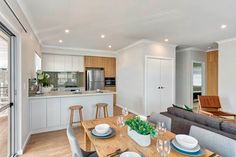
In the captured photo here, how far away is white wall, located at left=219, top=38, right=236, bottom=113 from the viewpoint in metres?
4.16

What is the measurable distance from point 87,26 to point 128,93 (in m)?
3.12

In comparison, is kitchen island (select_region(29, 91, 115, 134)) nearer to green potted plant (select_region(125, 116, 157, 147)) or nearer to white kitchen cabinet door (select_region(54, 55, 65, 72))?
white kitchen cabinet door (select_region(54, 55, 65, 72))

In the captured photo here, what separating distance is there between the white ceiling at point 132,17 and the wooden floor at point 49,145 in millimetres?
2579

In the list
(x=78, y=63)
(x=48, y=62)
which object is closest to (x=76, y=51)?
(x=78, y=63)

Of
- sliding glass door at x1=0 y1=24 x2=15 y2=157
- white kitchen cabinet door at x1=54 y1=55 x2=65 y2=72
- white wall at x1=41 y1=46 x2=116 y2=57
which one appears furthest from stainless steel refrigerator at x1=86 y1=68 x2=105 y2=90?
sliding glass door at x1=0 y1=24 x2=15 y2=157

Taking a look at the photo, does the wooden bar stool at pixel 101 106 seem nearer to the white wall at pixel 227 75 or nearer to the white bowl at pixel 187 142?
the white bowl at pixel 187 142

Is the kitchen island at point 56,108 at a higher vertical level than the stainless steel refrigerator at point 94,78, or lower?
lower

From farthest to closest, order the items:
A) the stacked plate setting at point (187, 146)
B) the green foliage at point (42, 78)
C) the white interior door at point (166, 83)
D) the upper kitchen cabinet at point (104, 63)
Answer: the upper kitchen cabinet at point (104, 63) → the white interior door at point (166, 83) → the green foliage at point (42, 78) → the stacked plate setting at point (187, 146)

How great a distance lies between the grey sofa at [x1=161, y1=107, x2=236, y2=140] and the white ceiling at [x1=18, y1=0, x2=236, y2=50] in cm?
186

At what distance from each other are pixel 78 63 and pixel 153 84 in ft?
10.9

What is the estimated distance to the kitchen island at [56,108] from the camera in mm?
3244

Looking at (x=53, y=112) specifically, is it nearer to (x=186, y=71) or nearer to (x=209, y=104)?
(x=209, y=104)

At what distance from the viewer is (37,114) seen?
3266 millimetres

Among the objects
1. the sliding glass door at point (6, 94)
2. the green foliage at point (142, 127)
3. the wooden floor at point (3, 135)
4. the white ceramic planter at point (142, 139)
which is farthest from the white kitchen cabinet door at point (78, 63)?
the white ceramic planter at point (142, 139)
